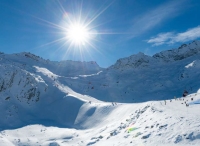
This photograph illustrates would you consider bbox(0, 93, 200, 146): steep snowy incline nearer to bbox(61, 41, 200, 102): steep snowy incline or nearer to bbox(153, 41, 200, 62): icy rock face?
bbox(61, 41, 200, 102): steep snowy incline

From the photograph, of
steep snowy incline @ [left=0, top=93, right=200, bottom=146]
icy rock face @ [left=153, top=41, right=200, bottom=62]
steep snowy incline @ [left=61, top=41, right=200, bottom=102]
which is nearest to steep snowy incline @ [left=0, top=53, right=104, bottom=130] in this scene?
steep snowy incline @ [left=0, top=93, right=200, bottom=146]

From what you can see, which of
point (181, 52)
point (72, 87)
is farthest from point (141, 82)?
point (181, 52)

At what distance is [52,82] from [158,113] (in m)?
23.2

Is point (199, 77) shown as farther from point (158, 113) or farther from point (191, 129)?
point (191, 129)

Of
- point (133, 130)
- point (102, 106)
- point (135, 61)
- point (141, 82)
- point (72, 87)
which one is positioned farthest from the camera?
point (135, 61)

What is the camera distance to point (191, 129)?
885cm

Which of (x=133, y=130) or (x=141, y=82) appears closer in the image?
(x=133, y=130)

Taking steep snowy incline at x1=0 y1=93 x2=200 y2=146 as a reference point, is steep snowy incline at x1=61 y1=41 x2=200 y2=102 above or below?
above

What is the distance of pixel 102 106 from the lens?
22031 millimetres

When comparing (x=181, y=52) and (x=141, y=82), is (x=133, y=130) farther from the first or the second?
(x=181, y=52)

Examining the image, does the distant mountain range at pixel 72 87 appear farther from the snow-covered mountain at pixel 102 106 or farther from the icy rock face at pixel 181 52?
the icy rock face at pixel 181 52

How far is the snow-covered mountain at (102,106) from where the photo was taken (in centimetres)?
1114

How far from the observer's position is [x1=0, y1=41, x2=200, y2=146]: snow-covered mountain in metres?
11.1

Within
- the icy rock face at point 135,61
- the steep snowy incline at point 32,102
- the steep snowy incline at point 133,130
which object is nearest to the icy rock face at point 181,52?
the icy rock face at point 135,61
